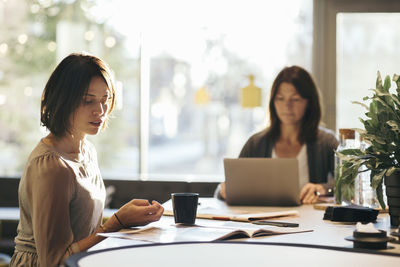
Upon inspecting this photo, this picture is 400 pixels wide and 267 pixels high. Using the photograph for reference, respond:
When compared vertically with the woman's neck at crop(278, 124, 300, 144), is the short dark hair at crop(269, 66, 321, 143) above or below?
above

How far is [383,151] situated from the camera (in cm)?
185

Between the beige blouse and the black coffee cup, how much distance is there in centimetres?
34

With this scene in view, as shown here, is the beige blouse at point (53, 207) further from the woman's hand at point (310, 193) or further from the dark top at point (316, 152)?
the dark top at point (316, 152)

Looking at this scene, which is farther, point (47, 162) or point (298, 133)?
point (298, 133)

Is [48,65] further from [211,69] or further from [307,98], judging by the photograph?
[307,98]

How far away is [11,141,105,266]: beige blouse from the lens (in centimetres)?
187

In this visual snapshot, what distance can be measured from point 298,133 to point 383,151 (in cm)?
144

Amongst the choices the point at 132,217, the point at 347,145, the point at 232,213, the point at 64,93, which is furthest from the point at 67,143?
the point at 347,145

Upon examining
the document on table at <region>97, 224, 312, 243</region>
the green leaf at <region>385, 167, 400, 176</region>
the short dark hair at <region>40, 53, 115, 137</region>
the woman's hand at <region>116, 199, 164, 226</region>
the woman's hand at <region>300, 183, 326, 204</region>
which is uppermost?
the short dark hair at <region>40, 53, 115, 137</region>

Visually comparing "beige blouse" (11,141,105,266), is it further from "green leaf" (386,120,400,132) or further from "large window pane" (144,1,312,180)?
"large window pane" (144,1,312,180)

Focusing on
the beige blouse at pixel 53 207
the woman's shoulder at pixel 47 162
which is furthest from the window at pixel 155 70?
the woman's shoulder at pixel 47 162

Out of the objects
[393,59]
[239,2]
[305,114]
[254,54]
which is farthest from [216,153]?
[305,114]

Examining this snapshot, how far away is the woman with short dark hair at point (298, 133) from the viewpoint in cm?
321

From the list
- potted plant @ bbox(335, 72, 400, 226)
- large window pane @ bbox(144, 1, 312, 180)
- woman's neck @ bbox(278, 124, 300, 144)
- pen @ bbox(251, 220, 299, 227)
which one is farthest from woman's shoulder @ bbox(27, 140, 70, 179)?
large window pane @ bbox(144, 1, 312, 180)
